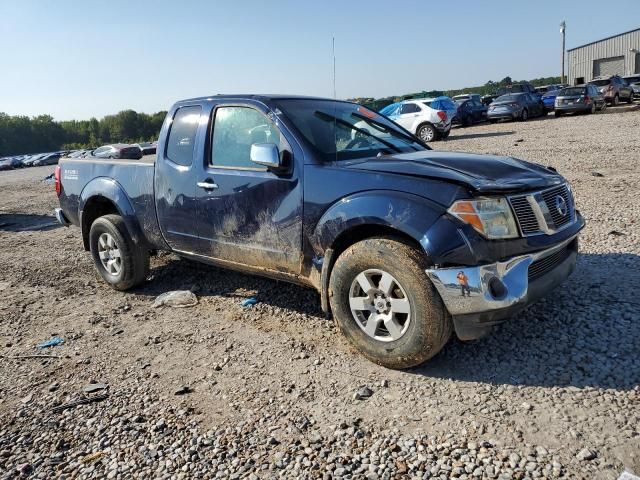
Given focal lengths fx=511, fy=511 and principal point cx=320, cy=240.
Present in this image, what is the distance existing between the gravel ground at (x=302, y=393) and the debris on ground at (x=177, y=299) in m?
0.13

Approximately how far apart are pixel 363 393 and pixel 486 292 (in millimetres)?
967

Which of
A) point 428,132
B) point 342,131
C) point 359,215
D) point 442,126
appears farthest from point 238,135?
point 428,132

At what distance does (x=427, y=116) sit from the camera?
65.8 feet

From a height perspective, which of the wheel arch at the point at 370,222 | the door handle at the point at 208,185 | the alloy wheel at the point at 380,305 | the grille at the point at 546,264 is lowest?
the alloy wheel at the point at 380,305

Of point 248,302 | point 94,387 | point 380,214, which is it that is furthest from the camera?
point 248,302

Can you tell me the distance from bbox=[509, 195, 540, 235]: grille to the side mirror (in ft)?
5.33

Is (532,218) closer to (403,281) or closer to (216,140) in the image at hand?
(403,281)

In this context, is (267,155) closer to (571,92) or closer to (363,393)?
(363,393)

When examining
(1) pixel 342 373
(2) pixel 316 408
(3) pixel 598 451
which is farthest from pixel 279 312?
(3) pixel 598 451

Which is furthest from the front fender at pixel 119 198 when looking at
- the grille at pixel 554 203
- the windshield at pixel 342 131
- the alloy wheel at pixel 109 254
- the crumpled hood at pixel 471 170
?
the grille at pixel 554 203

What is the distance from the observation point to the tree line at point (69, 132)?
72875mm

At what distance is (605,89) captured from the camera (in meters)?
29.0

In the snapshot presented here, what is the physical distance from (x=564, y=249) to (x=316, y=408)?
204cm

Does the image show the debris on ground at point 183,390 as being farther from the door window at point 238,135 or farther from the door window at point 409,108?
the door window at point 409,108
